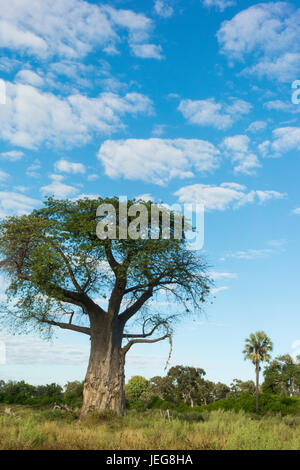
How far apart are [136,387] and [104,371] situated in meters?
64.3

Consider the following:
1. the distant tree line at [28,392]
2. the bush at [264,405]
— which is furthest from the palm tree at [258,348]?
the distant tree line at [28,392]

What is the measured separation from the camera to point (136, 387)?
271 feet

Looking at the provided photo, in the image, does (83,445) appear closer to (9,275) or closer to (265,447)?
(265,447)

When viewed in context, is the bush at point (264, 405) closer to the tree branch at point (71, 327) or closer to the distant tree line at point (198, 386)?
the distant tree line at point (198, 386)

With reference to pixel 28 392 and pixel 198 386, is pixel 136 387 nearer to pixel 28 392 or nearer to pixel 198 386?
pixel 198 386

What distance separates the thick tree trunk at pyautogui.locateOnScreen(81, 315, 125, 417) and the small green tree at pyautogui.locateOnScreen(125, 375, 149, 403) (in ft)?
204

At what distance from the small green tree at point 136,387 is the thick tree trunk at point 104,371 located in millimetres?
62241

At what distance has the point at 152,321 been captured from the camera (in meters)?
24.6

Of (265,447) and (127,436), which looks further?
(127,436)

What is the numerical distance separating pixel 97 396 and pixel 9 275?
26.9ft

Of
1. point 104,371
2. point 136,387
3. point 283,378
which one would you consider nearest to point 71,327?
point 104,371

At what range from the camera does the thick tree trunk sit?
72.7ft
